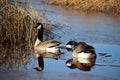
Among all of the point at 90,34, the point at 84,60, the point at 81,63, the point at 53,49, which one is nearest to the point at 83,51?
the point at 84,60

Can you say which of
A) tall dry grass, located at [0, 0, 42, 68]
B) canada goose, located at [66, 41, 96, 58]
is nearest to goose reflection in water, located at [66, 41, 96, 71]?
canada goose, located at [66, 41, 96, 58]

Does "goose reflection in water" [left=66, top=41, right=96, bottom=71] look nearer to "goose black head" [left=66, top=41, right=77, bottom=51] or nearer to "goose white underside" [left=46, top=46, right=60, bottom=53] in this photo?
"goose black head" [left=66, top=41, right=77, bottom=51]

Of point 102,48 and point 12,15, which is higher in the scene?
point 12,15

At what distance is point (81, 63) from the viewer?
32.3 ft

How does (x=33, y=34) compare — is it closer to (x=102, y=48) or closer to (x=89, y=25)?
(x=102, y=48)

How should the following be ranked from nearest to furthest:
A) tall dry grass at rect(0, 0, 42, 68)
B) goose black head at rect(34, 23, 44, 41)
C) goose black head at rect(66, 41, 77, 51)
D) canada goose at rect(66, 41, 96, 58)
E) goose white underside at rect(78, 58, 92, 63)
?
goose white underside at rect(78, 58, 92, 63) → canada goose at rect(66, 41, 96, 58) → goose black head at rect(66, 41, 77, 51) → tall dry grass at rect(0, 0, 42, 68) → goose black head at rect(34, 23, 44, 41)

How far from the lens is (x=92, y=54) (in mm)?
→ 10242

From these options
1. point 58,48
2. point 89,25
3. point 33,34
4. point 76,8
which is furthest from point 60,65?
point 76,8

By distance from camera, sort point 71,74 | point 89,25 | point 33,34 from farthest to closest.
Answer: point 89,25
point 33,34
point 71,74

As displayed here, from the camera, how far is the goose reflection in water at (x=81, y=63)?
373 inches

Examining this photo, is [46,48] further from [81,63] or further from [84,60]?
[81,63]

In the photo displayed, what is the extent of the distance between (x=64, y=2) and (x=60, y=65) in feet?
27.9

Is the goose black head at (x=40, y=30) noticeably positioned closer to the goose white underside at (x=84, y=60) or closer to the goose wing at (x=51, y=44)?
the goose wing at (x=51, y=44)

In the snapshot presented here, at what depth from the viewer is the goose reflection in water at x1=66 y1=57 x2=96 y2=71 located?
9.48 metres
